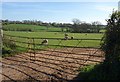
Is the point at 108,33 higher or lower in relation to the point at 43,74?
higher

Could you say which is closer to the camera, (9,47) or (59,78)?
(59,78)

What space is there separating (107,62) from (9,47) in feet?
47.1

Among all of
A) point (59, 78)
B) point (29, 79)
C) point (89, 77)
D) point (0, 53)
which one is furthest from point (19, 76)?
point (0, 53)

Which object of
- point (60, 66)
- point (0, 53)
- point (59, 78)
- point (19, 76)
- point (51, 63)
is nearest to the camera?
point (59, 78)

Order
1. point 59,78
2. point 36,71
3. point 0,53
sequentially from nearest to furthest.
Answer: point 59,78
point 36,71
point 0,53

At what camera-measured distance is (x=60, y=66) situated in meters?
15.2

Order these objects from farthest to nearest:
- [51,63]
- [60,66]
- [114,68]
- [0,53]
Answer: [0,53] < [51,63] < [60,66] < [114,68]

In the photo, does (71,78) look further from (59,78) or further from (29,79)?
(29,79)

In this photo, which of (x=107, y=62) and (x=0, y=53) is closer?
(x=107, y=62)

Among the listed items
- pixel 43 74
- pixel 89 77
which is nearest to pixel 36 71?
pixel 43 74

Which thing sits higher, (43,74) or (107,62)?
(107,62)

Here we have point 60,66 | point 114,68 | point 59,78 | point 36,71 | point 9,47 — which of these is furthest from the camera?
point 9,47

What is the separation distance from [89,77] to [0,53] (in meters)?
12.4

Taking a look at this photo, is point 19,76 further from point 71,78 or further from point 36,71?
point 71,78
